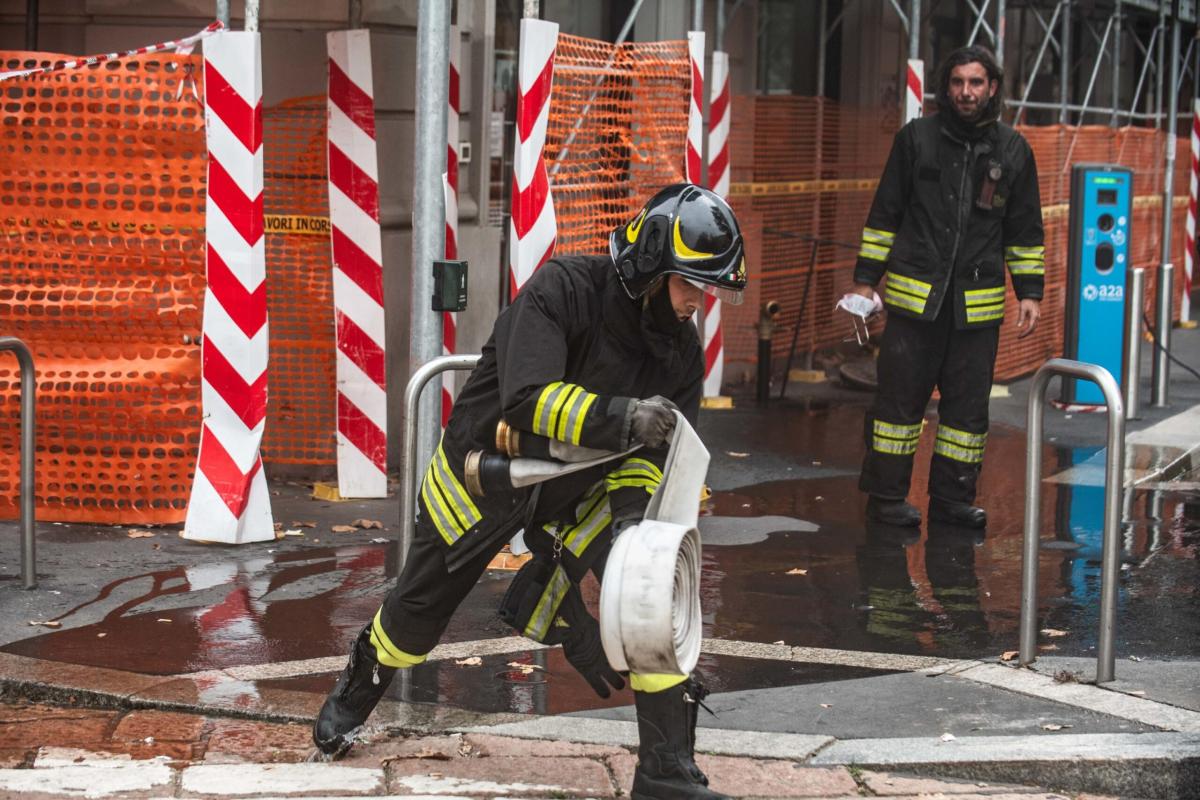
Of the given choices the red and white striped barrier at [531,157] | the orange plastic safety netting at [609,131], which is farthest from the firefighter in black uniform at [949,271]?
the red and white striped barrier at [531,157]

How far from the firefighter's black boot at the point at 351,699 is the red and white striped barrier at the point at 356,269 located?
12.9ft

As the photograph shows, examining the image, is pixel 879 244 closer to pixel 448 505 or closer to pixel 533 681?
pixel 533 681

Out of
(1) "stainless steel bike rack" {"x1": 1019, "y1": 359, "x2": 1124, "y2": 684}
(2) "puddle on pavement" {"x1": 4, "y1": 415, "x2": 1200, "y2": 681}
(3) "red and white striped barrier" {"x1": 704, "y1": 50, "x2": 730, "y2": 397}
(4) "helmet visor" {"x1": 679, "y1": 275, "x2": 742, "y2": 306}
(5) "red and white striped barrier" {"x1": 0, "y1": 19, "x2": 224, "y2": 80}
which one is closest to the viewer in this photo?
(4) "helmet visor" {"x1": 679, "y1": 275, "x2": 742, "y2": 306}

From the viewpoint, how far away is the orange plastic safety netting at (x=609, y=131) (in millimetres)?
8250

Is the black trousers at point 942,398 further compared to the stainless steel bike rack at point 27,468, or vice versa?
the black trousers at point 942,398

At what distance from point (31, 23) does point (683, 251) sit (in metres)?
6.00

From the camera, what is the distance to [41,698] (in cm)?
558

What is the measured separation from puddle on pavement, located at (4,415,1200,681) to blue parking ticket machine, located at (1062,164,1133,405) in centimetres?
318

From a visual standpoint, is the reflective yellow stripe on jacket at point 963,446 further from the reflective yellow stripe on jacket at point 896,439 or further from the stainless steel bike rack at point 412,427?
the stainless steel bike rack at point 412,427

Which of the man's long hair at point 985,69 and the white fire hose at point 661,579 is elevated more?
the man's long hair at point 985,69

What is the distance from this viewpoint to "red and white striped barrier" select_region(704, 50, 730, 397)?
38.3 ft

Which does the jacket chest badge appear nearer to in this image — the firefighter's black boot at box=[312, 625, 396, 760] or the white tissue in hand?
the white tissue in hand

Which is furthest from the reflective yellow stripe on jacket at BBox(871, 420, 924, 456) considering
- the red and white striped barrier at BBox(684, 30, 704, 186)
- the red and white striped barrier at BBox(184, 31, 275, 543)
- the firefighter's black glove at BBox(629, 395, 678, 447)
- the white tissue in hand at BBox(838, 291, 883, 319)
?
the firefighter's black glove at BBox(629, 395, 678, 447)

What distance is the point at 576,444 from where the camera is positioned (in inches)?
170
